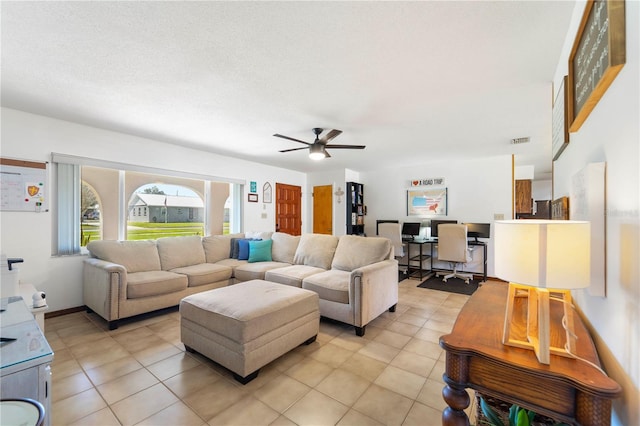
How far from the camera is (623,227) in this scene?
2.70 feet

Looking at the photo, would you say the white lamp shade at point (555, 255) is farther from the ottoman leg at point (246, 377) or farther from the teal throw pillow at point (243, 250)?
the teal throw pillow at point (243, 250)

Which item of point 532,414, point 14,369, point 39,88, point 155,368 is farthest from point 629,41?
point 39,88

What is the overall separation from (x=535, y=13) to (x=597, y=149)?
38.5 inches

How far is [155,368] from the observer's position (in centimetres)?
209

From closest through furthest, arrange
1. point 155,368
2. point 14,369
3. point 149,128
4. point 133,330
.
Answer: point 14,369
point 155,368
point 133,330
point 149,128

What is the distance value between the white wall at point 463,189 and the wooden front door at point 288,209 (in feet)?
6.27

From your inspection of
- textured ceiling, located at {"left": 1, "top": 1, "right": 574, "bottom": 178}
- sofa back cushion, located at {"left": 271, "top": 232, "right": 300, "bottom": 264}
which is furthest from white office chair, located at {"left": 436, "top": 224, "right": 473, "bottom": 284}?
sofa back cushion, located at {"left": 271, "top": 232, "right": 300, "bottom": 264}

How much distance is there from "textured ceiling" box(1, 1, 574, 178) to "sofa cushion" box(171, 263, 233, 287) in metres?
1.86

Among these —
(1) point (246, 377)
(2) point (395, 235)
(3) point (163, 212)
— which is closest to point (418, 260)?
(2) point (395, 235)

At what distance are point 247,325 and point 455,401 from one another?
1.35m

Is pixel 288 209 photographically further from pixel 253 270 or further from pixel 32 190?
pixel 32 190

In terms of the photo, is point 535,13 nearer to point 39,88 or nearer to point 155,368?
point 155,368

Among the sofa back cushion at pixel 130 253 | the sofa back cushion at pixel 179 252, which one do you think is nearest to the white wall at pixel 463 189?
the sofa back cushion at pixel 179 252

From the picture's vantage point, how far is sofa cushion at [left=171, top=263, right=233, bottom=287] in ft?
11.5
